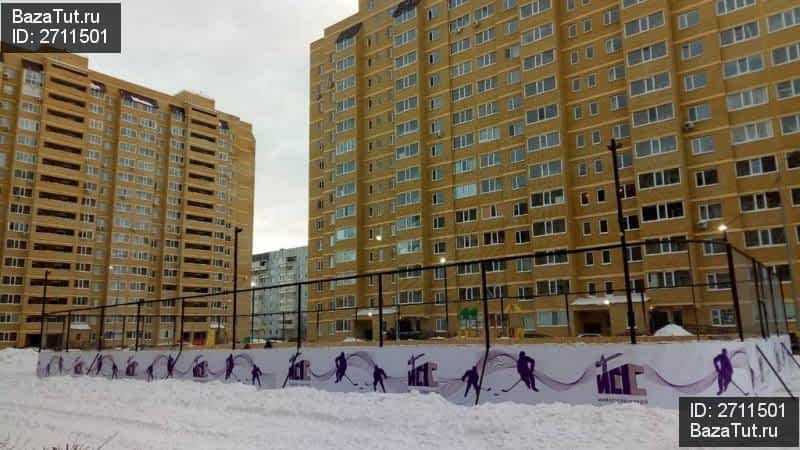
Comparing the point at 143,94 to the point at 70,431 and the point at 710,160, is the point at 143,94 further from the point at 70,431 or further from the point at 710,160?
the point at 70,431

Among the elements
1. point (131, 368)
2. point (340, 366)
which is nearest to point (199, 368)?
point (131, 368)

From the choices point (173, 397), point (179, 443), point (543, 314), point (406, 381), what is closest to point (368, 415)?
point (406, 381)

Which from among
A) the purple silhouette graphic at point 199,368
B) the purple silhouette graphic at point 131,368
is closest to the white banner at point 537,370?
the purple silhouette graphic at point 199,368

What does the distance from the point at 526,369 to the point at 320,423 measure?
528cm

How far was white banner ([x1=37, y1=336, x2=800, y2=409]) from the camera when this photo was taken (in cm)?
1240

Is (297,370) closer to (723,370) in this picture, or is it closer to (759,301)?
(723,370)

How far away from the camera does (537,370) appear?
1397 cm

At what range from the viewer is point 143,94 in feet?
352

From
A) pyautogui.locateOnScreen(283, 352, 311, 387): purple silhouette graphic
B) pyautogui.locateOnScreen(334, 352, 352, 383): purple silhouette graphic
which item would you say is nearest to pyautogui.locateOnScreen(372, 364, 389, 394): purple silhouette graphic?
pyautogui.locateOnScreen(334, 352, 352, 383): purple silhouette graphic

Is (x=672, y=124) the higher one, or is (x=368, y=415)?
(x=672, y=124)

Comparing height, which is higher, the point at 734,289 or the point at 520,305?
the point at 520,305

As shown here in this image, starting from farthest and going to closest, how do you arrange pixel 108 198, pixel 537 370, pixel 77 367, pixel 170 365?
pixel 108 198 < pixel 77 367 < pixel 170 365 < pixel 537 370

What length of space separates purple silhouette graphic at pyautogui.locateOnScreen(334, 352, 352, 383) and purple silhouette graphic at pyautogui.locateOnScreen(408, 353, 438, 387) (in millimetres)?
2464

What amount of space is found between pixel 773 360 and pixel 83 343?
3606cm
